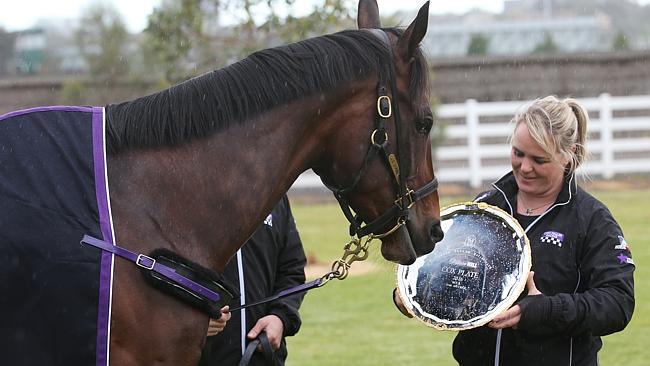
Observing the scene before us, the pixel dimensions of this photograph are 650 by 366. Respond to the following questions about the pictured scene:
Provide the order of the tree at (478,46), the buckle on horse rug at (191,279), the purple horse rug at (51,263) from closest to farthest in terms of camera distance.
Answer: the purple horse rug at (51,263), the buckle on horse rug at (191,279), the tree at (478,46)

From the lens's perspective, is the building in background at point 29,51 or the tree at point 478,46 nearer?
the tree at point 478,46

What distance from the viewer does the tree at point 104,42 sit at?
20.1m

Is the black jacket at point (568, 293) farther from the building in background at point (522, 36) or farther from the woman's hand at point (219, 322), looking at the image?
the building in background at point (522, 36)

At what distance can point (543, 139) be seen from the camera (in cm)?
362

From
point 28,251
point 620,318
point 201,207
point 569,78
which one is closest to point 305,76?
point 201,207

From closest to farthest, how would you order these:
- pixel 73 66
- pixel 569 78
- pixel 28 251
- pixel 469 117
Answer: pixel 28 251
pixel 469 117
pixel 569 78
pixel 73 66

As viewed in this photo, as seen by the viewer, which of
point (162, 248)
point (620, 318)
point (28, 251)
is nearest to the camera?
point (28, 251)

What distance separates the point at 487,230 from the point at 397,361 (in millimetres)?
3326

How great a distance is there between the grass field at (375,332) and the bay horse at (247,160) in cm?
219

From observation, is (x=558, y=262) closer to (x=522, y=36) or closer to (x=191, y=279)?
(x=191, y=279)

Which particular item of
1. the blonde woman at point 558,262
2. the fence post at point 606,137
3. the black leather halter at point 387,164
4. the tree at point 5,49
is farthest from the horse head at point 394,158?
the tree at point 5,49

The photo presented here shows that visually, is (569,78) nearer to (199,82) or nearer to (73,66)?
(73,66)

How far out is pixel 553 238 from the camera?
364 centimetres

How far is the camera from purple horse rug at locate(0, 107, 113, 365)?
273 cm
